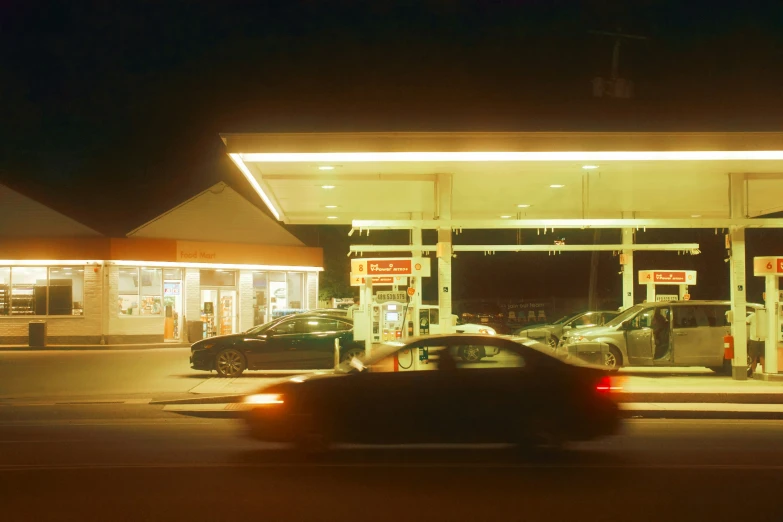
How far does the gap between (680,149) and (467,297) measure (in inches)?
1559

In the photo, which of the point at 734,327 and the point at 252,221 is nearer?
the point at 734,327

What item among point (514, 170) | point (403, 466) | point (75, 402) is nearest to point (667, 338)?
point (514, 170)

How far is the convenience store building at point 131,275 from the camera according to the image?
30.2 metres

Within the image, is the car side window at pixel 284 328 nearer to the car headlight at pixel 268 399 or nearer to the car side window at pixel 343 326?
the car side window at pixel 343 326

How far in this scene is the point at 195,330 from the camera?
30.0 m

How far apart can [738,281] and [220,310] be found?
851 inches

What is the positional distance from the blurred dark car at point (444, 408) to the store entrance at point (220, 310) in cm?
2350

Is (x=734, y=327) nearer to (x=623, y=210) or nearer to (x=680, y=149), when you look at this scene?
(x=680, y=149)

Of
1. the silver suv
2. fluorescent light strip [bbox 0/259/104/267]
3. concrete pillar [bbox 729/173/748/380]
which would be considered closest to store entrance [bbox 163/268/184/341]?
fluorescent light strip [bbox 0/259/104/267]

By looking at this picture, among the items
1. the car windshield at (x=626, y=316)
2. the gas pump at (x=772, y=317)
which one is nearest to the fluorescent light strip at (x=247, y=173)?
the car windshield at (x=626, y=316)

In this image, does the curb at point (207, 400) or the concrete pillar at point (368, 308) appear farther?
the concrete pillar at point (368, 308)

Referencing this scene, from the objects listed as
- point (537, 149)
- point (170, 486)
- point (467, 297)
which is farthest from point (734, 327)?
point (467, 297)

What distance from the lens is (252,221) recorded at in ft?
114

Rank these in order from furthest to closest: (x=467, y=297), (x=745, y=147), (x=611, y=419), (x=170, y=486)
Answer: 1. (x=467, y=297)
2. (x=745, y=147)
3. (x=611, y=419)
4. (x=170, y=486)
